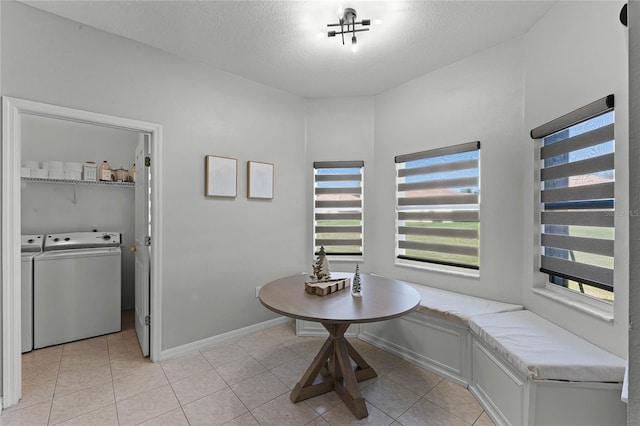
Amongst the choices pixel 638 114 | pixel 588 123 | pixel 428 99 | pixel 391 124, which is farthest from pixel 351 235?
pixel 638 114

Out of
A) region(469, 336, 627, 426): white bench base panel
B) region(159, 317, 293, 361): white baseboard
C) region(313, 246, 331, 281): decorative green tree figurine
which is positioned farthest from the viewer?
region(159, 317, 293, 361): white baseboard

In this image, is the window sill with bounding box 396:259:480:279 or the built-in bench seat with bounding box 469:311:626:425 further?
the window sill with bounding box 396:259:480:279

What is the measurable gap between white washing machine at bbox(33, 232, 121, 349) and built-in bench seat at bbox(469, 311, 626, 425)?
358cm

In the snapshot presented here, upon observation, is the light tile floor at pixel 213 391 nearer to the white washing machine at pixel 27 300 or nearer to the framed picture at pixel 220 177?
the white washing machine at pixel 27 300

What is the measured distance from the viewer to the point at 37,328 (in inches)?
108

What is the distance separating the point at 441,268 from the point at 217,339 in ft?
7.70

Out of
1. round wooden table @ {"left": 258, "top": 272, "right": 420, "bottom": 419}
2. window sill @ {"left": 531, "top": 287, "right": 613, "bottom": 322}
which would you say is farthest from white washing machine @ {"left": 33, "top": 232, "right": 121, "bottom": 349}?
window sill @ {"left": 531, "top": 287, "right": 613, "bottom": 322}

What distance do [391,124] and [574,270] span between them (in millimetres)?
2129

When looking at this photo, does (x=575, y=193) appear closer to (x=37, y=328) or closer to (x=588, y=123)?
(x=588, y=123)

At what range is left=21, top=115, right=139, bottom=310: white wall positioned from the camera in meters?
3.28

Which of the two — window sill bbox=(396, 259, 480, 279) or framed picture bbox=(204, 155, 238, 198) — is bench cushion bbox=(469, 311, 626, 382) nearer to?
window sill bbox=(396, 259, 480, 279)

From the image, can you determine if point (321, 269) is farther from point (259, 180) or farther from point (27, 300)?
point (27, 300)

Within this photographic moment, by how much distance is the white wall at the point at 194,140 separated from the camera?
2082 mm

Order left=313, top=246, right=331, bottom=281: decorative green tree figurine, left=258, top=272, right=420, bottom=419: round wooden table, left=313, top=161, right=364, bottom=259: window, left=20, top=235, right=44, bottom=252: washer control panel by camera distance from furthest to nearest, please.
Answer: left=313, top=161, right=364, bottom=259: window → left=20, top=235, right=44, bottom=252: washer control panel → left=313, top=246, right=331, bottom=281: decorative green tree figurine → left=258, top=272, right=420, bottom=419: round wooden table
